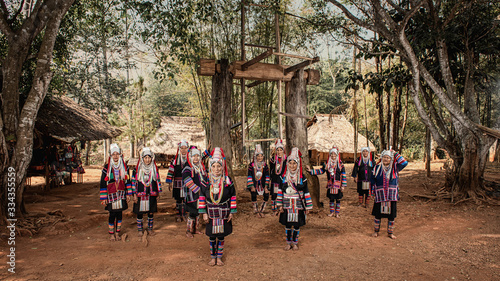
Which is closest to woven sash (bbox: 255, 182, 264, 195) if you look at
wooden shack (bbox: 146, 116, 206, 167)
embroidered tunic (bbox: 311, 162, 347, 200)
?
embroidered tunic (bbox: 311, 162, 347, 200)

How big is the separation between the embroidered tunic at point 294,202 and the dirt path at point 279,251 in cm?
49

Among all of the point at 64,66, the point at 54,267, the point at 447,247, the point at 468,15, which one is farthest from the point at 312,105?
A: the point at 54,267

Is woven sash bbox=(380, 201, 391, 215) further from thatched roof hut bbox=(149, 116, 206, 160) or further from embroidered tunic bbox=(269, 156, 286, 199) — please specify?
thatched roof hut bbox=(149, 116, 206, 160)

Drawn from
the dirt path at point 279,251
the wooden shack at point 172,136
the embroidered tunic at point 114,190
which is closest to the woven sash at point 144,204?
the embroidered tunic at point 114,190

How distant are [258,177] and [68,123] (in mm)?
6944

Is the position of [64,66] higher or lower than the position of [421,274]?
higher

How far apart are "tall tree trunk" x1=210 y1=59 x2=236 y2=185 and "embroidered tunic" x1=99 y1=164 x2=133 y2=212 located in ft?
7.43

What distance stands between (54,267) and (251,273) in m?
2.57

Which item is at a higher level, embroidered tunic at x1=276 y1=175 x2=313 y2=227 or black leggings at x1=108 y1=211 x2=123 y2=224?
embroidered tunic at x1=276 y1=175 x2=313 y2=227

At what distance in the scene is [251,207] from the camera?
291 inches

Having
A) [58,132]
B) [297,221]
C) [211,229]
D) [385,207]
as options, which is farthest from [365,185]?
[58,132]

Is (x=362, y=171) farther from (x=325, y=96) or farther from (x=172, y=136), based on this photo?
(x=325, y=96)

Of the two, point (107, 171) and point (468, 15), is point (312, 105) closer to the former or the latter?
point (468, 15)

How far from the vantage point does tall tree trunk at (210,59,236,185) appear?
6.54 meters
